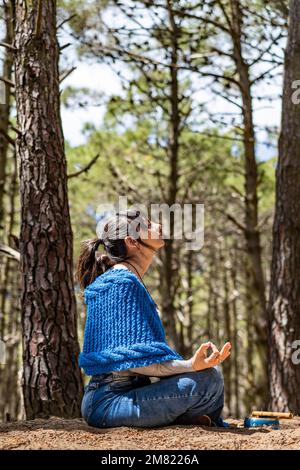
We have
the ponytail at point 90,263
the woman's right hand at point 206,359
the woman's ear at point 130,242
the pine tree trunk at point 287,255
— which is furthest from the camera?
the pine tree trunk at point 287,255

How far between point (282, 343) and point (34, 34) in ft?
11.3

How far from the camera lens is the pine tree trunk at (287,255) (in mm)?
6090

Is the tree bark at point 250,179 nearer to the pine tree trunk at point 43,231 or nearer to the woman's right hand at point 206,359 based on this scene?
the pine tree trunk at point 43,231

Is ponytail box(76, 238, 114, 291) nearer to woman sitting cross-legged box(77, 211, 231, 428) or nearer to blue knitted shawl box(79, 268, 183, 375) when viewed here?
woman sitting cross-legged box(77, 211, 231, 428)

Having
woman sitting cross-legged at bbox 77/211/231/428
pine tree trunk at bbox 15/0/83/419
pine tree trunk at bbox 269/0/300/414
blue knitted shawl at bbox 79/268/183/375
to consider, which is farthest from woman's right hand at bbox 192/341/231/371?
pine tree trunk at bbox 269/0/300/414

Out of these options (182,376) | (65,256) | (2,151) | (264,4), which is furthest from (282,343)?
(2,151)

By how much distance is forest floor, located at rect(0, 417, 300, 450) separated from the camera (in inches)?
111

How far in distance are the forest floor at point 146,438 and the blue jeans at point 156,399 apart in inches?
2.2

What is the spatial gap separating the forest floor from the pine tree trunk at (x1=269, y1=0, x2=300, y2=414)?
8.63 ft

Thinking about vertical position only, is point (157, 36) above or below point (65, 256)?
above

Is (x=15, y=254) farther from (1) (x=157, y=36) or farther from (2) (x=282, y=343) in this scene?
(1) (x=157, y=36)

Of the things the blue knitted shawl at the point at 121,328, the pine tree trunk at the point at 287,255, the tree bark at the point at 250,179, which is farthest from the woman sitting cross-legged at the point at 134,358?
the tree bark at the point at 250,179

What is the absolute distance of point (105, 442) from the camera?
9.59 ft

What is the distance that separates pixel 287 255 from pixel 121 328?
3.23m
